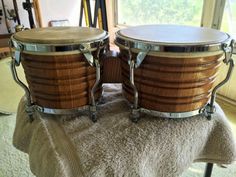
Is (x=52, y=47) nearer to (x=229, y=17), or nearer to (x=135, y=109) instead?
(x=135, y=109)

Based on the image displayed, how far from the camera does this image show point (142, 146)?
0.62m

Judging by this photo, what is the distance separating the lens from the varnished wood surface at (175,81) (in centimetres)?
59

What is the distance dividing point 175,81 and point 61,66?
34 cm

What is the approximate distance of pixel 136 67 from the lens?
63cm

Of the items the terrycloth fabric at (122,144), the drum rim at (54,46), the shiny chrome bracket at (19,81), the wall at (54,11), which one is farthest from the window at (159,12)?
the shiny chrome bracket at (19,81)

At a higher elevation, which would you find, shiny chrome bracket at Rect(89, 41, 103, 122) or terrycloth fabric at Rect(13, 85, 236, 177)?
shiny chrome bracket at Rect(89, 41, 103, 122)

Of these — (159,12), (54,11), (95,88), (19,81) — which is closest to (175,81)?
(95,88)

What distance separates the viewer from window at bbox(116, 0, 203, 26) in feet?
6.23

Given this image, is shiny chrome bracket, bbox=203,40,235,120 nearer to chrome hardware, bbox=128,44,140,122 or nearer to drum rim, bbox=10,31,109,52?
chrome hardware, bbox=128,44,140,122

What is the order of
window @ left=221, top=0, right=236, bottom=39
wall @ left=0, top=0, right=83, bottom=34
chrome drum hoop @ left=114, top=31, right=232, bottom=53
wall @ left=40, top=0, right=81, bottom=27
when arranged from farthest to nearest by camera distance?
wall @ left=40, top=0, right=81, bottom=27 < wall @ left=0, top=0, right=83, bottom=34 < window @ left=221, top=0, right=236, bottom=39 < chrome drum hoop @ left=114, top=31, right=232, bottom=53

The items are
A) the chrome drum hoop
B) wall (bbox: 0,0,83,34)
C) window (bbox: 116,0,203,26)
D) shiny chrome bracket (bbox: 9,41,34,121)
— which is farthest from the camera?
wall (bbox: 0,0,83,34)

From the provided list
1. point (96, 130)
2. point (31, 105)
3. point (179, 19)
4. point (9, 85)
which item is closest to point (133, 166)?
point (96, 130)

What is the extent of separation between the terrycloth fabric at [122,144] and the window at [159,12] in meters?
1.40

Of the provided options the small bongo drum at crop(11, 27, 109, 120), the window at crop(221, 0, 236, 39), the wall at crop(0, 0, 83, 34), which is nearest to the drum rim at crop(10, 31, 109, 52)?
the small bongo drum at crop(11, 27, 109, 120)
